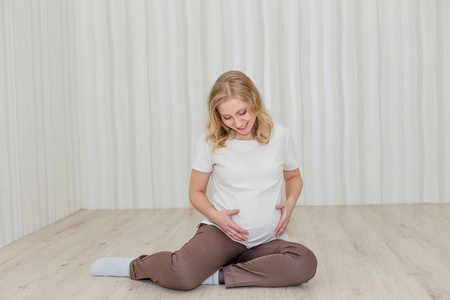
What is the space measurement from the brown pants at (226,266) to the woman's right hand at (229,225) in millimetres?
47

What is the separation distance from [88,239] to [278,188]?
1.16m

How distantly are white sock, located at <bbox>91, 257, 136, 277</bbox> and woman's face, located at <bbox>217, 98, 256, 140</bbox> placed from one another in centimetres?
63

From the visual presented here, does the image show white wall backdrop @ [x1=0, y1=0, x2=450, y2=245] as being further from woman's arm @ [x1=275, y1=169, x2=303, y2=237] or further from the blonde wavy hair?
the blonde wavy hair

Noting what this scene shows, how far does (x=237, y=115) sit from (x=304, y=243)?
0.88 metres

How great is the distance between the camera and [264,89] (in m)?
3.57

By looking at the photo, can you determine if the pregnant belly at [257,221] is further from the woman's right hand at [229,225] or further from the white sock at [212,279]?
the white sock at [212,279]

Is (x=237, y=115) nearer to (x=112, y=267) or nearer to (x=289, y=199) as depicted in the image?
(x=289, y=199)

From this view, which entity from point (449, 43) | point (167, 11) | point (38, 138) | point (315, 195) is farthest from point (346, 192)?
point (38, 138)

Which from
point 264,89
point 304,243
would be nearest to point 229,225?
point 304,243

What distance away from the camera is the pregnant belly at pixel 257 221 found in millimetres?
1935

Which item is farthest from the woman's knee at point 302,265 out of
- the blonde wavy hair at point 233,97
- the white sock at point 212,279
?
the blonde wavy hair at point 233,97

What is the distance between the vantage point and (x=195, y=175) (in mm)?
2066

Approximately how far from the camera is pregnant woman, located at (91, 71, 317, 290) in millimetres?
1872

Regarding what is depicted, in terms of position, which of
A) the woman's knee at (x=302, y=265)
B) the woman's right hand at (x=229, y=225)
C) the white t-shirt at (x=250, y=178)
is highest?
the white t-shirt at (x=250, y=178)
